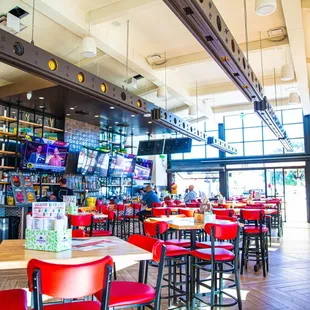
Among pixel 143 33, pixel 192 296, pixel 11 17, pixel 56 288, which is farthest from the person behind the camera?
pixel 143 33

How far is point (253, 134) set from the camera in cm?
1520

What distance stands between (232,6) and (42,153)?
19.8ft

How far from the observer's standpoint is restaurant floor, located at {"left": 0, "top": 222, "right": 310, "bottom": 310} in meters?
3.91

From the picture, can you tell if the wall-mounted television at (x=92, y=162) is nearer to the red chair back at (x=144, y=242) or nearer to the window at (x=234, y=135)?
the window at (x=234, y=135)

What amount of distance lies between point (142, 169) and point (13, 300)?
11.7 m

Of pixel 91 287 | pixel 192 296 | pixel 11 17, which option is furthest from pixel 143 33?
pixel 91 287

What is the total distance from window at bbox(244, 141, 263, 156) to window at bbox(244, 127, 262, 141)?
222mm

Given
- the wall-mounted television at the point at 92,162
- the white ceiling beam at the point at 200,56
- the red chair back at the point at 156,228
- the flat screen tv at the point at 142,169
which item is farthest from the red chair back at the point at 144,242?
the flat screen tv at the point at 142,169

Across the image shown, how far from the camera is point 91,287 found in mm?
1810

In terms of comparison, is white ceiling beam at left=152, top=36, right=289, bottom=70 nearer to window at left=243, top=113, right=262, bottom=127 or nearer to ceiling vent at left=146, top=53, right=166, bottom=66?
ceiling vent at left=146, top=53, right=166, bottom=66

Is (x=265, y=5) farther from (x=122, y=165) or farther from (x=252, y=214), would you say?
(x=122, y=165)

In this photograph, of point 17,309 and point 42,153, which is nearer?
point 17,309

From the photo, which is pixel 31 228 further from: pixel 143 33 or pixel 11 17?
pixel 143 33

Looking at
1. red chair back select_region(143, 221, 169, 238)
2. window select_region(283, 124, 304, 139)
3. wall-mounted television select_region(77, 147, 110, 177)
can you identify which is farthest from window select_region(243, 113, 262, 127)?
red chair back select_region(143, 221, 169, 238)
